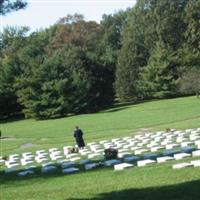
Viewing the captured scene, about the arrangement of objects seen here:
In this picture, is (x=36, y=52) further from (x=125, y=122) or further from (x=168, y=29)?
(x=125, y=122)

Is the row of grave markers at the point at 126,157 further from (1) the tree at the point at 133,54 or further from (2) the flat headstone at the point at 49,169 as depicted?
(1) the tree at the point at 133,54

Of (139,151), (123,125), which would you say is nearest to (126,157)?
(139,151)

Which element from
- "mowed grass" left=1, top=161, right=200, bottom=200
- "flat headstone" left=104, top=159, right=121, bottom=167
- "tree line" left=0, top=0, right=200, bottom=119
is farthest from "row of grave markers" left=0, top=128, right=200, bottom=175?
"tree line" left=0, top=0, right=200, bottom=119

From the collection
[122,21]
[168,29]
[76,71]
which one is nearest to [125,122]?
[76,71]

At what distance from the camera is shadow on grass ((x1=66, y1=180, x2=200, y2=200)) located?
10.5 m

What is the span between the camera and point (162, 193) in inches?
436

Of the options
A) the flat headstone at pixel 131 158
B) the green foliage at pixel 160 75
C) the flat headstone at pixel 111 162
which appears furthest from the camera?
the green foliage at pixel 160 75

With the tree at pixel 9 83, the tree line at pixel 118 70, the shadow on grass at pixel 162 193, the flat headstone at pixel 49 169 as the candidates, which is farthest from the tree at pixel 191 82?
the shadow on grass at pixel 162 193

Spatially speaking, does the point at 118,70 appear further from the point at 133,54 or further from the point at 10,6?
the point at 10,6

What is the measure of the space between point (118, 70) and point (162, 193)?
78.0m

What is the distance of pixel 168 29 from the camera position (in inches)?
3593

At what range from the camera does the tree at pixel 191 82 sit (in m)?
73.2

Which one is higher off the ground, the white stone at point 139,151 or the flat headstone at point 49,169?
the flat headstone at point 49,169

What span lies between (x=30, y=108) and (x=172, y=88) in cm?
2162
